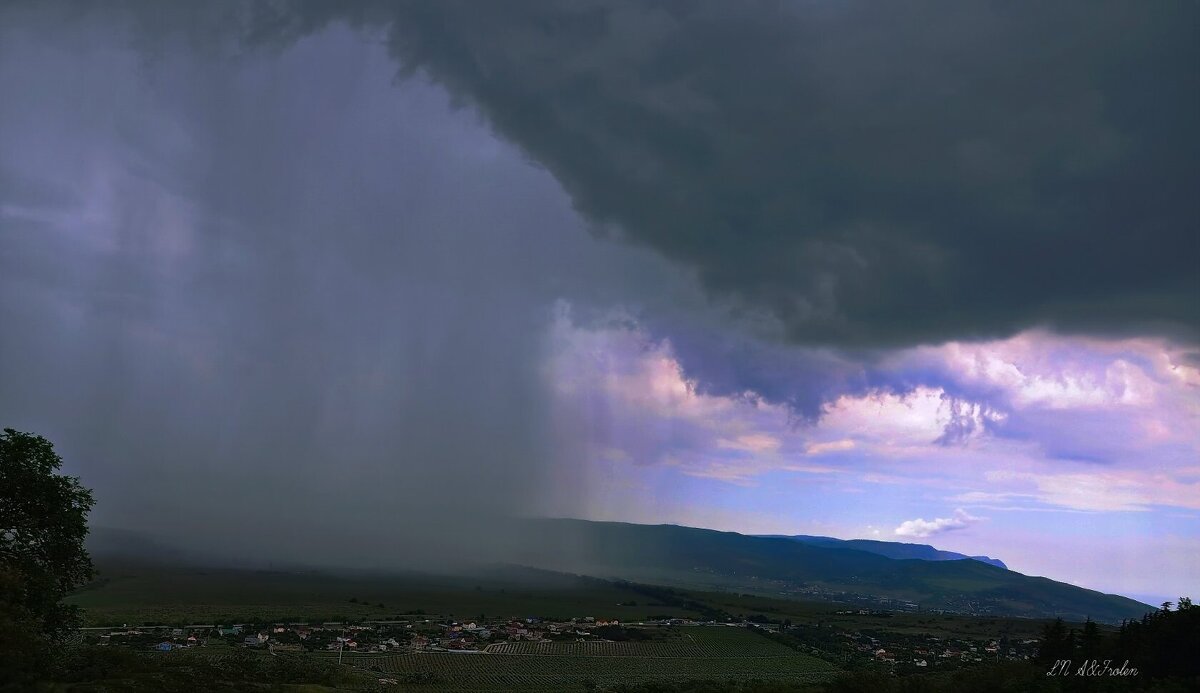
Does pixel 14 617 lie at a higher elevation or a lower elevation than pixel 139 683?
higher

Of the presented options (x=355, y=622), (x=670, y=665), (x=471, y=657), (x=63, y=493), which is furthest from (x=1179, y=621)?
(x=355, y=622)

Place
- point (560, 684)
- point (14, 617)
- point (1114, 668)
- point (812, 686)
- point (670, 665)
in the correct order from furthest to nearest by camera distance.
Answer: point (670, 665) → point (560, 684) → point (812, 686) → point (1114, 668) → point (14, 617)

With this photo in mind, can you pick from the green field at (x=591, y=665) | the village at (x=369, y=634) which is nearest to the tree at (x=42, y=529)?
Answer: the green field at (x=591, y=665)

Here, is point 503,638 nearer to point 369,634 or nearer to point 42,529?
point 369,634

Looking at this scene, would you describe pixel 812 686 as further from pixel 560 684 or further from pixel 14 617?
pixel 14 617

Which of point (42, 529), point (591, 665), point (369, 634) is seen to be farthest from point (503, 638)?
point (42, 529)

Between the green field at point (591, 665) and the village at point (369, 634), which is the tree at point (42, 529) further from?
the village at point (369, 634)

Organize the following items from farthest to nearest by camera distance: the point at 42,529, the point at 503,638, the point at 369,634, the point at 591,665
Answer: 1. the point at 503,638
2. the point at 369,634
3. the point at 591,665
4. the point at 42,529
